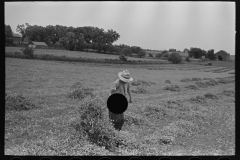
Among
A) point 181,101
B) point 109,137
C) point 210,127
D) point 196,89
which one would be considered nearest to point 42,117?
point 109,137

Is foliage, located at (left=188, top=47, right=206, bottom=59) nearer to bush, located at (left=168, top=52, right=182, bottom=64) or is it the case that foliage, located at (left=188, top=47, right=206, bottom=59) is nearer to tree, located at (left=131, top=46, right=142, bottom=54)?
bush, located at (left=168, top=52, right=182, bottom=64)

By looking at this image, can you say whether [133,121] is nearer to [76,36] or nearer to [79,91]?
[79,91]

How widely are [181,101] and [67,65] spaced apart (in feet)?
25.0

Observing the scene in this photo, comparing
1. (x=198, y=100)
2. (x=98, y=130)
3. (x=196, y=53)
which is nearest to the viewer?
(x=98, y=130)

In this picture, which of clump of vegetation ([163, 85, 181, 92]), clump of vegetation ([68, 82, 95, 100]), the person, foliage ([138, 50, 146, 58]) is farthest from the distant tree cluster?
clump of vegetation ([163, 85, 181, 92])

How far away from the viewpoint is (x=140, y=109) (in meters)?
12.0

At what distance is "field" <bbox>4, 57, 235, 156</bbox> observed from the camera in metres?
7.33

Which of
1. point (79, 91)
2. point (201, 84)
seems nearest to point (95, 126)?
point (79, 91)

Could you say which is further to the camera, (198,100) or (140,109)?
(198,100)

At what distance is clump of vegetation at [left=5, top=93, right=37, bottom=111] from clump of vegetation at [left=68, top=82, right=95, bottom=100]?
2.09m

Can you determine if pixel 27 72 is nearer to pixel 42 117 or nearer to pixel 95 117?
pixel 42 117

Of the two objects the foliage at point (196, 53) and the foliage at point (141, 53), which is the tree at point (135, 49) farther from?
the foliage at point (196, 53)

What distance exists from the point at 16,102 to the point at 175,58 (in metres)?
7.35

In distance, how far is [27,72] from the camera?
9.77m
